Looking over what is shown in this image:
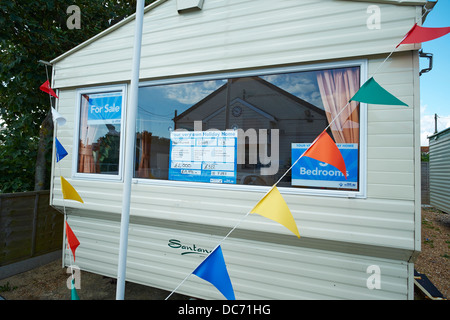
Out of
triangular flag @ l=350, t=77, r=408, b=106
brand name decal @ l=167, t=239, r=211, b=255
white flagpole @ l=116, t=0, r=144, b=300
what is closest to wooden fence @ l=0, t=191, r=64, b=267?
brand name decal @ l=167, t=239, r=211, b=255

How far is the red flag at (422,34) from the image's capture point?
6.53ft

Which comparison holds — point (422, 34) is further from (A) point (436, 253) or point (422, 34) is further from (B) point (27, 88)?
(B) point (27, 88)

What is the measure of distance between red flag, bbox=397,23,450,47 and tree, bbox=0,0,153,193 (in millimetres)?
5407

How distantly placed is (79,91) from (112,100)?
614 millimetres

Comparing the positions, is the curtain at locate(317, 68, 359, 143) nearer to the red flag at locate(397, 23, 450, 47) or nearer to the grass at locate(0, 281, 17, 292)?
the red flag at locate(397, 23, 450, 47)

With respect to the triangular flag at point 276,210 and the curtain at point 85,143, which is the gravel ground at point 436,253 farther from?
the curtain at point 85,143

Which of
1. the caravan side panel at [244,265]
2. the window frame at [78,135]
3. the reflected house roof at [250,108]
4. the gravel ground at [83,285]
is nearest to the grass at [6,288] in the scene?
the gravel ground at [83,285]

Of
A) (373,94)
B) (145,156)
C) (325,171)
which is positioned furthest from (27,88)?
(373,94)

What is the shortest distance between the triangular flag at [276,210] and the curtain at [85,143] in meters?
2.55

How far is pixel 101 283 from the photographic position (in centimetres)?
385

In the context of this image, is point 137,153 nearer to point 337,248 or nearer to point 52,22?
point 337,248

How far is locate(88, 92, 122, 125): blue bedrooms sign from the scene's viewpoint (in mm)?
3439
